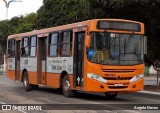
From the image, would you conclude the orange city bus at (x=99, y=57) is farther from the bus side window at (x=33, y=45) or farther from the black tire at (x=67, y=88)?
the bus side window at (x=33, y=45)

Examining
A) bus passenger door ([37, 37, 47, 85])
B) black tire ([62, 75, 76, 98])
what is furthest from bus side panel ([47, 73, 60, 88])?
bus passenger door ([37, 37, 47, 85])

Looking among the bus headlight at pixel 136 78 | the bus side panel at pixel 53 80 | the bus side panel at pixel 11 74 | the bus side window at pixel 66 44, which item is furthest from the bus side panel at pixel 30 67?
the bus headlight at pixel 136 78

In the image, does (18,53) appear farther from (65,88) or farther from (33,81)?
(65,88)

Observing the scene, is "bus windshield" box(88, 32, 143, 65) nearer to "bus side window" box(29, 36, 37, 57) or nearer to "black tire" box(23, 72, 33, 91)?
"bus side window" box(29, 36, 37, 57)

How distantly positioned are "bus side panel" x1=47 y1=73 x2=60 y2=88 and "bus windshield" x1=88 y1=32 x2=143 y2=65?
3112 mm

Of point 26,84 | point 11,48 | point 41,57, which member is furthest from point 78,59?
point 11,48

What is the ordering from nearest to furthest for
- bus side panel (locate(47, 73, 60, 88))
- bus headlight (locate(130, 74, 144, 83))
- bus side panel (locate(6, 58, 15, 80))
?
1. bus headlight (locate(130, 74, 144, 83))
2. bus side panel (locate(47, 73, 60, 88))
3. bus side panel (locate(6, 58, 15, 80))

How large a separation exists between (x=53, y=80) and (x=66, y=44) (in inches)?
82.3

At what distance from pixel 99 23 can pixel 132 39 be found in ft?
5.10

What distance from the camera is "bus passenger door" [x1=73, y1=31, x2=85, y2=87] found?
17719 mm

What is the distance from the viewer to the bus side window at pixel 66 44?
18.8 meters

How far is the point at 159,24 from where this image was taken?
83.7ft

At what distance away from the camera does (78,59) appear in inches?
711

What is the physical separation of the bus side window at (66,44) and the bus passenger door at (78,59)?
20.9 inches
